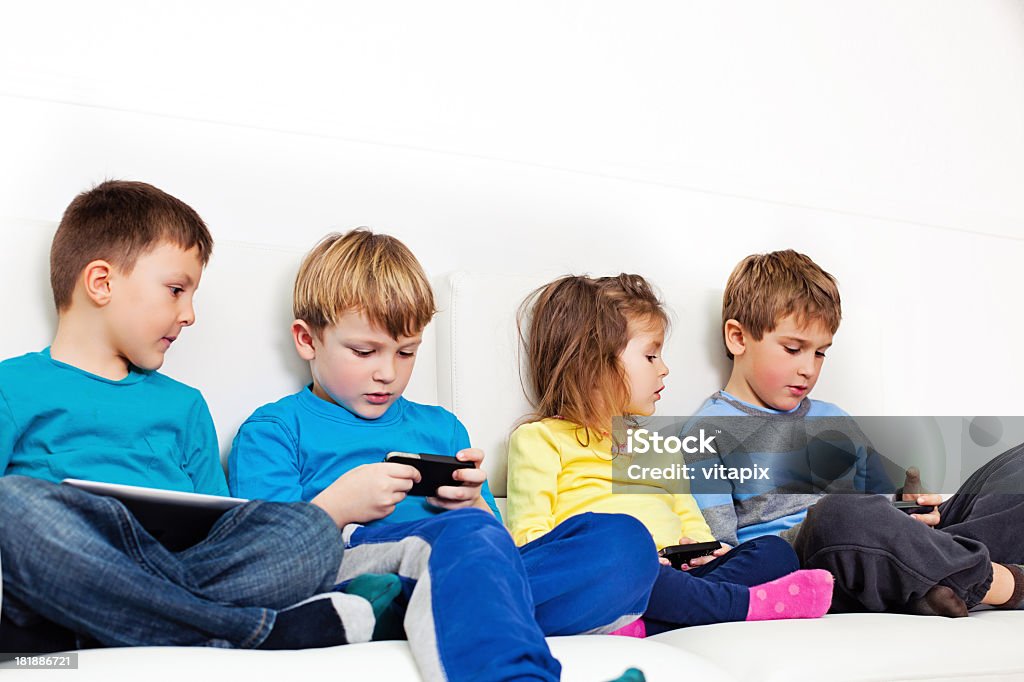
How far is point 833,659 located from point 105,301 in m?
1.10

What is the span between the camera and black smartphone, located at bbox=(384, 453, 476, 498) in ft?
4.77

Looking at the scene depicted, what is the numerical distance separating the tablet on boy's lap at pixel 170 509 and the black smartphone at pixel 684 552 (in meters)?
0.74

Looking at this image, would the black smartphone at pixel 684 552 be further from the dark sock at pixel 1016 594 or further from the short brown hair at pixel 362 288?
the short brown hair at pixel 362 288

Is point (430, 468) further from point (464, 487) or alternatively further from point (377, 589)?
point (377, 589)

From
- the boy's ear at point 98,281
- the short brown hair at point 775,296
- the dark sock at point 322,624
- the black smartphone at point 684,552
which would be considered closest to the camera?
the dark sock at point 322,624

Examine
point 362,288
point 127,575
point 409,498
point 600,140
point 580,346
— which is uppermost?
point 600,140

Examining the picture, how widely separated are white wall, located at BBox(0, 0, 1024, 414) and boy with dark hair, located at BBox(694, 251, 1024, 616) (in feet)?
0.36

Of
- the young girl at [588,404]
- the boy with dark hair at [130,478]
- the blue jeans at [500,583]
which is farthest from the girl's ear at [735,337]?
the boy with dark hair at [130,478]

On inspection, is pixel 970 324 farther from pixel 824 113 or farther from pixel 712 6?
pixel 712 6

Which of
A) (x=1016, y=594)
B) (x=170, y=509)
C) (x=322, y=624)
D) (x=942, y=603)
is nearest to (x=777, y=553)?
(x=942, y=603)

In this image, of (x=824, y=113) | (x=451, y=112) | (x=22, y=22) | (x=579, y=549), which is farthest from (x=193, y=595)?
(x=824, y=113)

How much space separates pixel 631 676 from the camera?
946 mm

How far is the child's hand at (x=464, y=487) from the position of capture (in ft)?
4.95

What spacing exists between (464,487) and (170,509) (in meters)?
0.54
